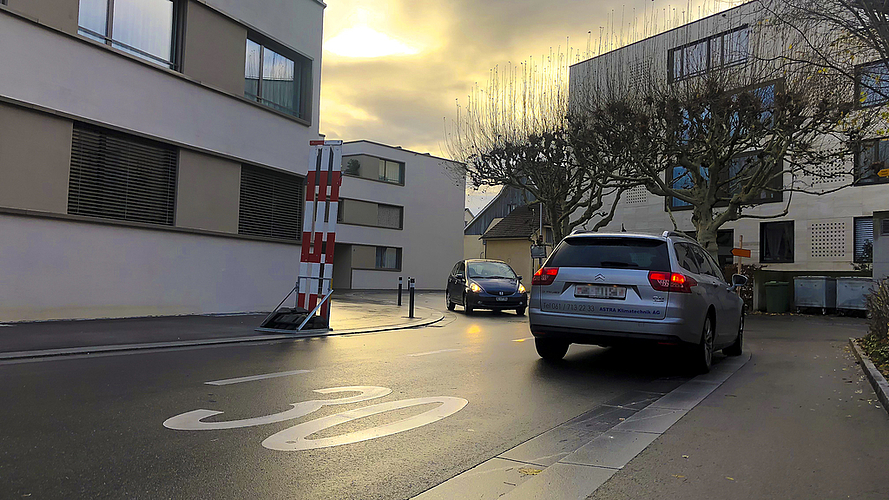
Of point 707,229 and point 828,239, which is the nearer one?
point 707,229

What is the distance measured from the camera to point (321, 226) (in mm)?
13102

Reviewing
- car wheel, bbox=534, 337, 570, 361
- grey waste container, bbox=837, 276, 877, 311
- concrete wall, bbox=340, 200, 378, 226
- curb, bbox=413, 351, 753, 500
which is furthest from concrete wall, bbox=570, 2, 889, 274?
curb, bbox=413, 351, 753, 500

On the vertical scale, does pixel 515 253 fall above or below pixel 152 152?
below

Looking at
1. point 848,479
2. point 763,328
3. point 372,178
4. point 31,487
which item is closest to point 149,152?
point 31,487

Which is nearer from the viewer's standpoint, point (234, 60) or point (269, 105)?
point (234, 60)

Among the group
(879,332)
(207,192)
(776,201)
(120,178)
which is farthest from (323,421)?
(776,201)

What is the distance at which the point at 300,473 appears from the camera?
3.96 meters

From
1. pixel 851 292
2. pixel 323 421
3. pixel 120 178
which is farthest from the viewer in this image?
pixel 851 292

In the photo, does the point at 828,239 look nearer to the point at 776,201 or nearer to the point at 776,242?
the point at 776,242

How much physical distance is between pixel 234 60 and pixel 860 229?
24246mm

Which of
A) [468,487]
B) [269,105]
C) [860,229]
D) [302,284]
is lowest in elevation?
[468,487]

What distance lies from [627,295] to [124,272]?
34.0ft

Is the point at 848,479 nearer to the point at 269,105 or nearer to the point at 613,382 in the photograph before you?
the point at 613,382

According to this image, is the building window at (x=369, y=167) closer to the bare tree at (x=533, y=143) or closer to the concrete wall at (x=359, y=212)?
the concrete wall at (x=359, y=212)
